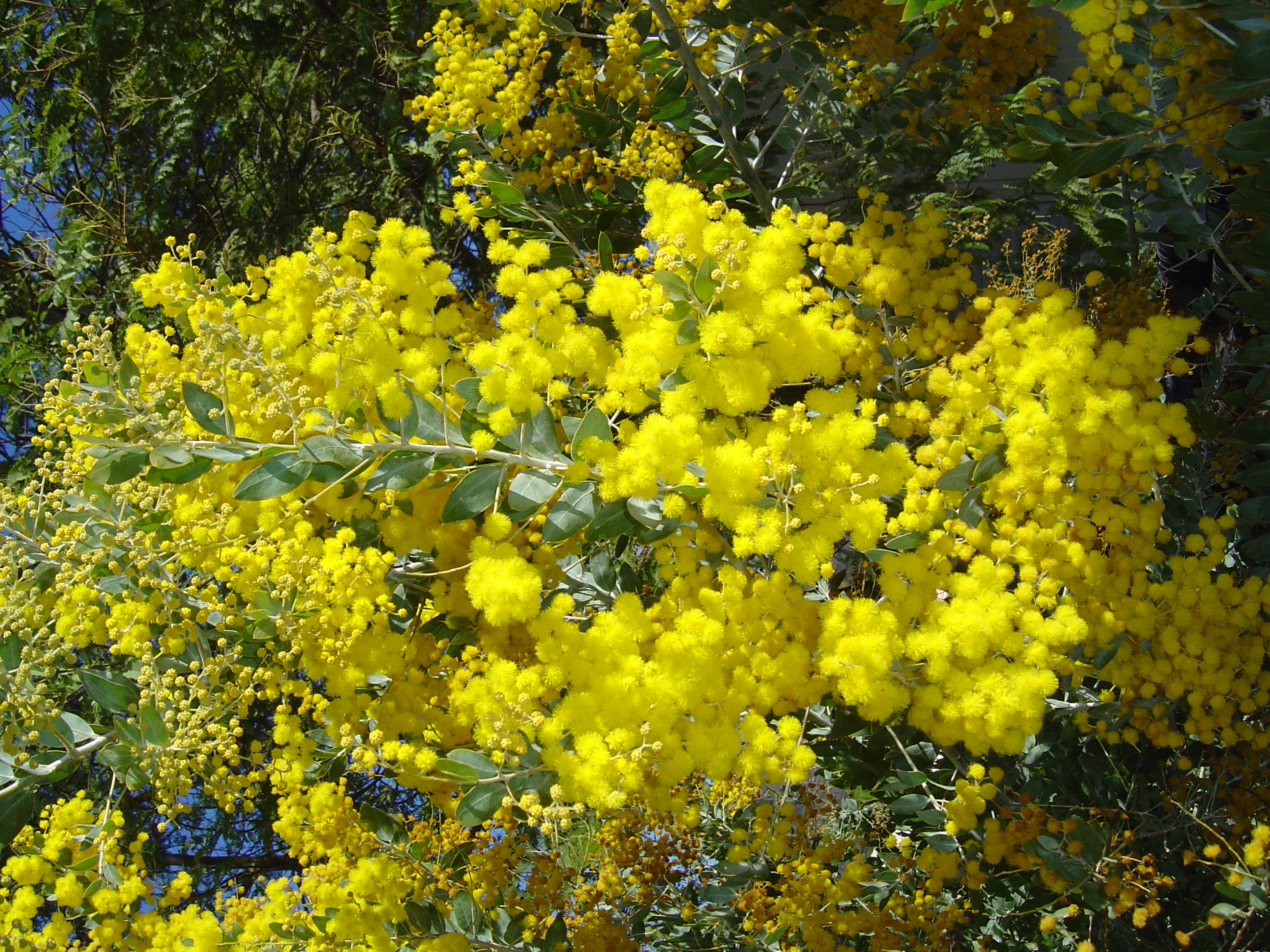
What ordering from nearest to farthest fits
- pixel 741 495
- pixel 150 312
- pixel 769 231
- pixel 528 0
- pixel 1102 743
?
pixel 741 495, pixel 769 231, pixel 1102 743, pixel 528 0, pixel 150 312

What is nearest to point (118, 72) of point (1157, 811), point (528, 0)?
point (528, 0)

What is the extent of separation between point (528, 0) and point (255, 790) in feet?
8.04

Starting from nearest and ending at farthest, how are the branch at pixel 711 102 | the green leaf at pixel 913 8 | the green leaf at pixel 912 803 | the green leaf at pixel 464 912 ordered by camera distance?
the green leaf at pixel 913 8, the green leaf at pixel 464 912, the green leaf at pixel 912 803, the branch at pixel 711 102

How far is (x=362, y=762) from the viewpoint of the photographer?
68.9 inches

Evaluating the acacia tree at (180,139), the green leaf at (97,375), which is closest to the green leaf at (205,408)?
the green leaf at (97,375)

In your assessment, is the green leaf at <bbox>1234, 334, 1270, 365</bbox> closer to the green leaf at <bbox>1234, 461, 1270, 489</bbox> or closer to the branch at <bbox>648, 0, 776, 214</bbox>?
the green leaf at <bbox>1234, 461, 1270, 489</bbox>

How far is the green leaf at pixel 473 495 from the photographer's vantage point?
1.81 meters

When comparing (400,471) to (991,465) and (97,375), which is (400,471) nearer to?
(97,375)

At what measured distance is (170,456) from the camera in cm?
178

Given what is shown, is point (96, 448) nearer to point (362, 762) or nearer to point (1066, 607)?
point (362, 762)

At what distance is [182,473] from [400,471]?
1.39 feet

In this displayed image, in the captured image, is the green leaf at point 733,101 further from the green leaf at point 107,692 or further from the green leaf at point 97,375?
the green leaf at point 107,692

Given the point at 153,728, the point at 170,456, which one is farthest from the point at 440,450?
the point at 153,728

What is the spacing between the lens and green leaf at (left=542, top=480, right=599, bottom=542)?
1.83 meters
